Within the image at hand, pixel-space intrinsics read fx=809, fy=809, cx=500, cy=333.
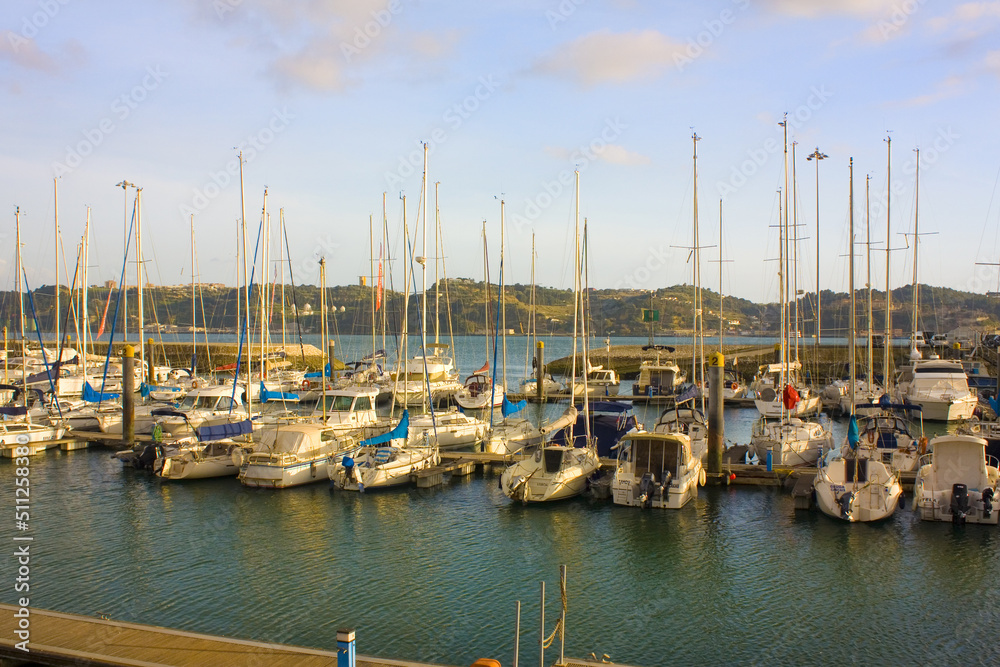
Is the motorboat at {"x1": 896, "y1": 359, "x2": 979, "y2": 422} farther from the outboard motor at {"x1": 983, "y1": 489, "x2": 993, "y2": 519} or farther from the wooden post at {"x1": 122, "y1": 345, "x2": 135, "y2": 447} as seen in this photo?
the wooden post at {"x1": 122, "y1": 345, "x2": 135, "y2": 447}

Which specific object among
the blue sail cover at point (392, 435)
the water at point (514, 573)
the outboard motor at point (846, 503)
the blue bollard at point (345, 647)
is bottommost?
the water at point (514, 573)

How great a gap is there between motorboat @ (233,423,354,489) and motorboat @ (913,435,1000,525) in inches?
770

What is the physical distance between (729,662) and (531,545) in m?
8.41

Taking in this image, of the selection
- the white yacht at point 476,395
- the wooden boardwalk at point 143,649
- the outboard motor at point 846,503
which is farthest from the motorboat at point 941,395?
the wooden boardwalk at point 143,649

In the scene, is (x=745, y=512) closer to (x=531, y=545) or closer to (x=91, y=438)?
(x=531, y=545)

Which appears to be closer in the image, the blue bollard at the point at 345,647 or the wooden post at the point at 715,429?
the blue bollard at the point at 345,647

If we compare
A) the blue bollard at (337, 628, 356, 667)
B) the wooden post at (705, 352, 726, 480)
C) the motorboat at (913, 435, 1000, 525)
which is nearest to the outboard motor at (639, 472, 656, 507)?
the wooden post at (705, 352, 726, 480)

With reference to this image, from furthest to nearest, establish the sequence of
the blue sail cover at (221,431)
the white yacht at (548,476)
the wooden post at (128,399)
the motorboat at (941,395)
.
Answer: the motorboat at (941,395), the wooden post at (128,399), the blue sail cover at (221,431), the white yacht at (548,476)

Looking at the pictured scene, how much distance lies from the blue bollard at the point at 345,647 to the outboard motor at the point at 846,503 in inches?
661

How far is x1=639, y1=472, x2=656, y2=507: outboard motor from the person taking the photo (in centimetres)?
2498

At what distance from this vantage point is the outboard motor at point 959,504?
73.5 feet

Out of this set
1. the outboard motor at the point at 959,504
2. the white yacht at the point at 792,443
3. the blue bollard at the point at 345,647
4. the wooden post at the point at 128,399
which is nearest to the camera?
the blue bollard at the point at 345,647

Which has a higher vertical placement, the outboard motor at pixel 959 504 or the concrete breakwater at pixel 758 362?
the concrete breakwater at pixel 758 362

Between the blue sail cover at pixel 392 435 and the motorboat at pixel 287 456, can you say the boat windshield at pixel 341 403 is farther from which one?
the blue sail cover at pixel 392 435
